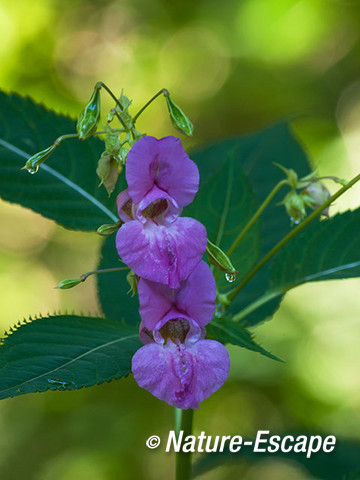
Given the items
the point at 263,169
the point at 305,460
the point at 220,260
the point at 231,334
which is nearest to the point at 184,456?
the point at 231,334

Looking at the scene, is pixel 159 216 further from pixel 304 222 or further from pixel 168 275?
pixel 304 222

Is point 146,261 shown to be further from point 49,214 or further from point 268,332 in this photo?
point 268,332

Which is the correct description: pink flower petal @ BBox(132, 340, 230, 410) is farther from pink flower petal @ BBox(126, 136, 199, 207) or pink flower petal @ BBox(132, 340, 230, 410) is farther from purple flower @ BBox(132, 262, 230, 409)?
pink flower petal @ BBox(126, 136, 199, 207)

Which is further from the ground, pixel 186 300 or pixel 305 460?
pixel 305 460

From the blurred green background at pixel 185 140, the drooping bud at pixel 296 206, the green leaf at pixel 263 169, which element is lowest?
the drooping bud at pixel 296 206

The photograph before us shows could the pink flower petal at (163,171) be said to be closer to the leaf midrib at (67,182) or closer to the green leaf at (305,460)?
the leaf midrib at (67,182)

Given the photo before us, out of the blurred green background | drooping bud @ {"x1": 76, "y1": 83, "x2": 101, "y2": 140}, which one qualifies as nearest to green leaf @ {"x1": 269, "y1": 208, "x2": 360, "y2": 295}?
drooping bud @ {"x1": 76, "y1": 83, "x2": 101, "y2": 140}

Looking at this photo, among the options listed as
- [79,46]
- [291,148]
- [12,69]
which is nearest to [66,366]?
[291,148]

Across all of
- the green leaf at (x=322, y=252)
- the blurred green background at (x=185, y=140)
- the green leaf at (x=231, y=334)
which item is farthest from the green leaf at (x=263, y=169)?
the blurred green background at (x=185, y=140)
